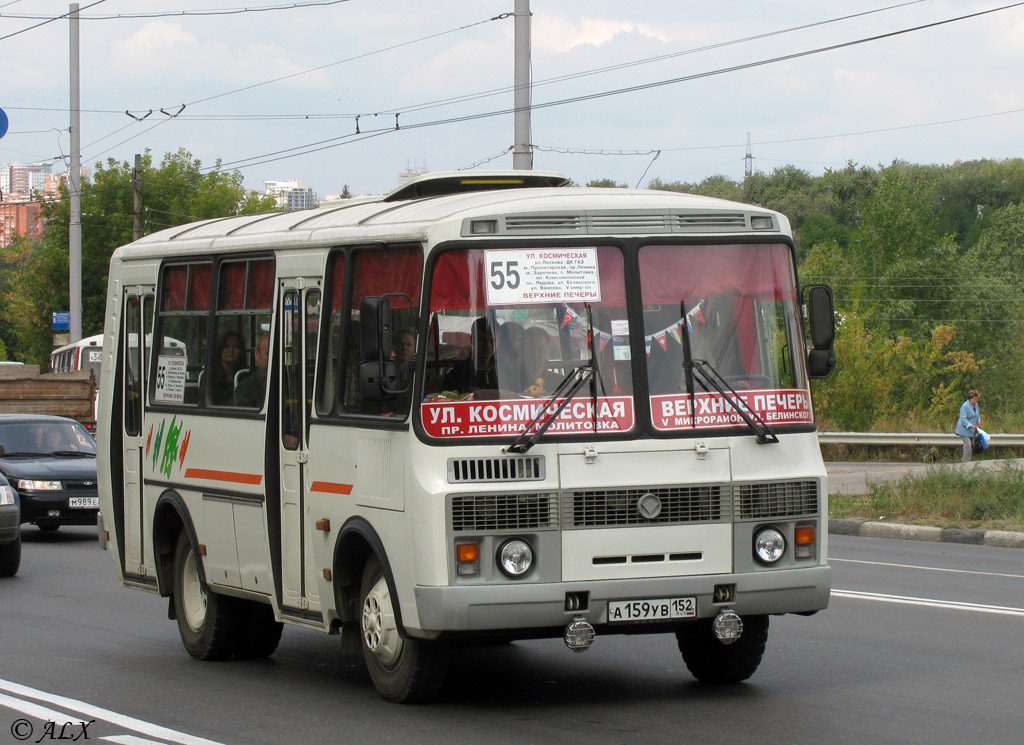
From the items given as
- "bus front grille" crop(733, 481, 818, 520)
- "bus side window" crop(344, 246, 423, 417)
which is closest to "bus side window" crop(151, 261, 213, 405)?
"bus side window" crop(344, 246, 423, 417)

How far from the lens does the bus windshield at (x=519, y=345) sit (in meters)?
7.77

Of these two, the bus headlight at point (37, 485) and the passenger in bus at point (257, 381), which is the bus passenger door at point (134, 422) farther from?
the bus headlight at point (37, 485)

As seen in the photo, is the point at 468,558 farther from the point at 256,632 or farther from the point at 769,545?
the point at 256,632

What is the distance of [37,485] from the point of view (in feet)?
63.7

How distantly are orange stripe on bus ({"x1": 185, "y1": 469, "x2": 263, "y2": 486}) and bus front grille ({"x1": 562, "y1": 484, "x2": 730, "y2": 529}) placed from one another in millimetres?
2454

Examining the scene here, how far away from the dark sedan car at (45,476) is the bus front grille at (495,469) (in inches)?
492

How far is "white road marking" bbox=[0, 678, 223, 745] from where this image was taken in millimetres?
7473

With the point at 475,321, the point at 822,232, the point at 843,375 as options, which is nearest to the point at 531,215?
the point at 475,321

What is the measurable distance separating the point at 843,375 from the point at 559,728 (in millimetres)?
28419

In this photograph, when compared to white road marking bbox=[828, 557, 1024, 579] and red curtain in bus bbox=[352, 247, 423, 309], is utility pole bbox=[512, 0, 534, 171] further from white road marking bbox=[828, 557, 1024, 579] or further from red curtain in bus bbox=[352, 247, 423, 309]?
red curtain in bus bbox=[352, 247, 423, 309]

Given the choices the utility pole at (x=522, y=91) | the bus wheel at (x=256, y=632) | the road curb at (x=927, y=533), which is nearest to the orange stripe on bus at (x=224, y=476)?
the bus wheel at (x=256, y=632)

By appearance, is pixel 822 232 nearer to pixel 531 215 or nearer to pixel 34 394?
pixel 34 394

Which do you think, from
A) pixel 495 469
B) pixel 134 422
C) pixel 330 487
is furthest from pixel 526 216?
pixel 134 422

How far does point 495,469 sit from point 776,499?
4.98ft
